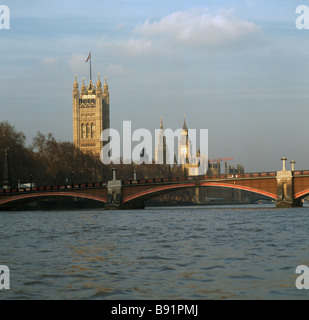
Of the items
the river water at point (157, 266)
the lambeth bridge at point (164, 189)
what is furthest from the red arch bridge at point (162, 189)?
the river water at point (157, 266)

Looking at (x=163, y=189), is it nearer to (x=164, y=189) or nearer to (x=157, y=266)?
(x=164, y=189)

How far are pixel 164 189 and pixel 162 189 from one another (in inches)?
11.3

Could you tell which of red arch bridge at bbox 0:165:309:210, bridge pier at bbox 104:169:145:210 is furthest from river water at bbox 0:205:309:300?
bridge pier at bbox 104:169:145:210

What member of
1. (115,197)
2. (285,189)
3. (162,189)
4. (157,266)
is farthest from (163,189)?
(157,266)

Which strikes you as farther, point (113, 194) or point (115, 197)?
point (113, 194)

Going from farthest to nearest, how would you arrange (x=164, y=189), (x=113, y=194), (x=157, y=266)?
(x=113, y=194) → (x=164, y=189) → (x=157, y=266)

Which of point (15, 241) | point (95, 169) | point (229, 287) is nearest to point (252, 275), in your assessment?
point (229, 287)

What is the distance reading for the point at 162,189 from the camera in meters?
87.1

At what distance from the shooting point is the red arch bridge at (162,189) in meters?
79.2

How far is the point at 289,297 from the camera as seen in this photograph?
52.1 feet

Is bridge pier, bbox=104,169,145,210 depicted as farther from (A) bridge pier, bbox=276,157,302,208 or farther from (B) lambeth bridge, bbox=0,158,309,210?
(A) bridge pier, bbox=276,157,302,208

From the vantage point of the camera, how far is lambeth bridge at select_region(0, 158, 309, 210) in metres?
79.2

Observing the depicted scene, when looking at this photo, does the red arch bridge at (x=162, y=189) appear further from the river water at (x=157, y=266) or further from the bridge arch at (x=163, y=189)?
the river water at (x=157, y=266)
